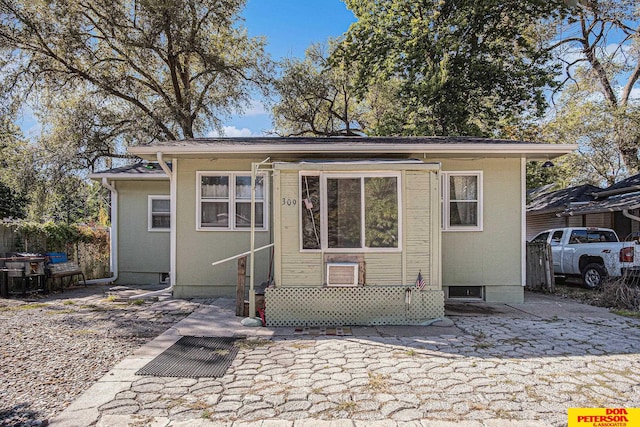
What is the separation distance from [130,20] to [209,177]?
946 cm

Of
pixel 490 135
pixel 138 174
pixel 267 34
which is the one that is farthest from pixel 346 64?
pixel 138 174

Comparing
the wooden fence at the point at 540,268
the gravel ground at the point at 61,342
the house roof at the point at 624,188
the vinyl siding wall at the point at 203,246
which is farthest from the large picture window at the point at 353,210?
the house roof at the point at 624,188

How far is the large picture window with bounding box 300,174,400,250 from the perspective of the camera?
234 inches

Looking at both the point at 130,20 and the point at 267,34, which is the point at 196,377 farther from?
the point at 267,34

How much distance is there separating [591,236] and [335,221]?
8123 millimetres

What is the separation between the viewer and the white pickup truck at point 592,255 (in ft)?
28.3

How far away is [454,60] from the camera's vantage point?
1508 cm

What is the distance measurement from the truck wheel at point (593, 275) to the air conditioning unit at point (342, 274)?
279 inches

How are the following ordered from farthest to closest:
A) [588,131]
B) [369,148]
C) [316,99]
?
[588,131] → [316,99] → [369,148]

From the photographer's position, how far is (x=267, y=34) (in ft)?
57.0

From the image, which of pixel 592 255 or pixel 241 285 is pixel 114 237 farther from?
pixel 592 255

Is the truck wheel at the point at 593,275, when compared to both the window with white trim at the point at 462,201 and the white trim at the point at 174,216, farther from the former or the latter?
the white trim at the point at 174,216

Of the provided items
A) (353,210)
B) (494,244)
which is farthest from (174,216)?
(494,244)

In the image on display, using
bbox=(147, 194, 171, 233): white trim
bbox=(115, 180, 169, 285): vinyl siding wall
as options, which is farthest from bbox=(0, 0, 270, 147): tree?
bbox=(147, 194, 171, 233): white trim
